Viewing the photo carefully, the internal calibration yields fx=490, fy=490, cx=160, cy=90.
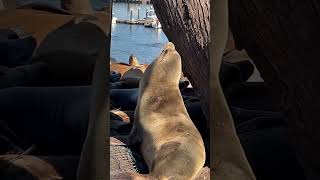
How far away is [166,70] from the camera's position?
2693mm

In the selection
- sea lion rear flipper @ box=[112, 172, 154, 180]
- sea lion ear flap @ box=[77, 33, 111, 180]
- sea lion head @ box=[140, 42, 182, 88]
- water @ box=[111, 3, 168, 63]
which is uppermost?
sea lion ear flap @ box=[77, 33, 111, 180]

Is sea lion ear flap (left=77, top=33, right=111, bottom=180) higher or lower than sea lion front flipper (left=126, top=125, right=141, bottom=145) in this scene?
higher

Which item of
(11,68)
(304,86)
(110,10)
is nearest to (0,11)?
(11,68)

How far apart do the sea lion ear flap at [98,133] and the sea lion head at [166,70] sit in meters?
1.53

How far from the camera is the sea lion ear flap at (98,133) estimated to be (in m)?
1.09

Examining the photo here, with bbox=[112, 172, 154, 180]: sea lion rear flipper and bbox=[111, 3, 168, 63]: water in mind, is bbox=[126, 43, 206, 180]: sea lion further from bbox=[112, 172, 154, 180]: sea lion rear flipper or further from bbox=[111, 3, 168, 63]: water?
bbox=[111, 3, 168, 63]: water

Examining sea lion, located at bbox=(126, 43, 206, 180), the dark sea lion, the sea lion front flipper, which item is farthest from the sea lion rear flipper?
the dark sea lion

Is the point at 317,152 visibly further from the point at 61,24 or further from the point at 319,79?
the point at 61,24

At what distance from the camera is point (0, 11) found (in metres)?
1.13

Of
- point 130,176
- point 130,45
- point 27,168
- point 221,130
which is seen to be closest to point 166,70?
point 130,176

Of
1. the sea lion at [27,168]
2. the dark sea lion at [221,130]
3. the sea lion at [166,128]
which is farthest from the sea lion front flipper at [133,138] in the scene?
the dark sea lion at [221,130]

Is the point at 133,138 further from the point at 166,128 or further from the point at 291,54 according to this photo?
the point at 291,54

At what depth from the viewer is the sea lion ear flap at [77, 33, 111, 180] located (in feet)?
3.57

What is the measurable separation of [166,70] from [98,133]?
1.62 meters
